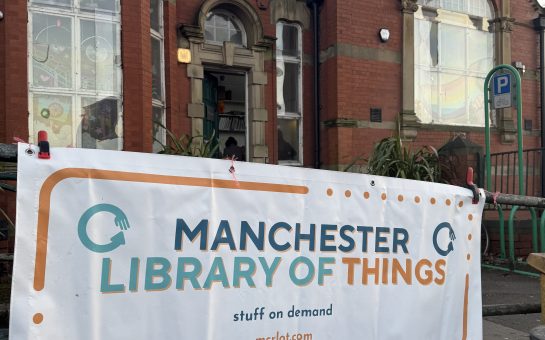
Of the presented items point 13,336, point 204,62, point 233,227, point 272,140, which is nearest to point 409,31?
point 272,140

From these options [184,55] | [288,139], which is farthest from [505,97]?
[184,55]

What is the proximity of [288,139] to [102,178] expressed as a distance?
7.53 m

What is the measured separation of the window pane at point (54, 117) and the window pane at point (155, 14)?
192 cm

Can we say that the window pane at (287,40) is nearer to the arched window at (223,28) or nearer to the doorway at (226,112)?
the arched window at (223,28)

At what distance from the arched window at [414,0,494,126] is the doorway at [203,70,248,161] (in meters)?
3.55

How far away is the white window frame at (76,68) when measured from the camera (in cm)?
607

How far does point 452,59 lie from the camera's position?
10.3m

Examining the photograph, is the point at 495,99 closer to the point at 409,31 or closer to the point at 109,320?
the point at 409,31

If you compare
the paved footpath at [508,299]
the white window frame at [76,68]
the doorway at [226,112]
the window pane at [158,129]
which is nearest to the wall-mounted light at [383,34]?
the doorway at [226,112]

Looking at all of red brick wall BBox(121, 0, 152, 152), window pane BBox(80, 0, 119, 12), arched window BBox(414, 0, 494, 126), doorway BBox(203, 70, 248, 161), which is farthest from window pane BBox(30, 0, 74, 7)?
arched window BBox(414, 0, 494, 126)

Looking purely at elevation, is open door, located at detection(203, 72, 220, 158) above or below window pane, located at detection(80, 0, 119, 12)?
below

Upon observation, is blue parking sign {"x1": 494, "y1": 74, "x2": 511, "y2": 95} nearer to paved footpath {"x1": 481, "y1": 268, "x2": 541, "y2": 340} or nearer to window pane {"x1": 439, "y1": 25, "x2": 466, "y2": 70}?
window pane {"x1": 439, "y1": 25, "x2": 466, "y2": 70}

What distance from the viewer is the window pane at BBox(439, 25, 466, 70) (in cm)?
1020

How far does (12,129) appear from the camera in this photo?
5926mm
